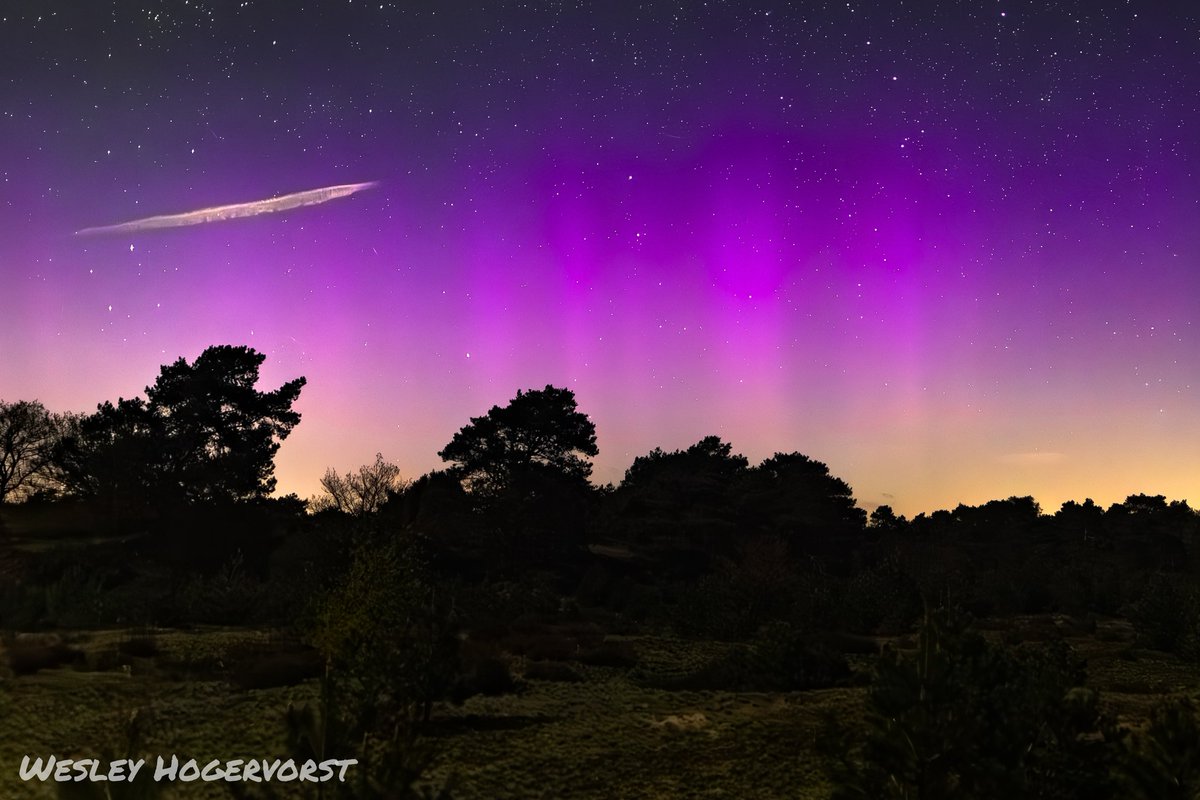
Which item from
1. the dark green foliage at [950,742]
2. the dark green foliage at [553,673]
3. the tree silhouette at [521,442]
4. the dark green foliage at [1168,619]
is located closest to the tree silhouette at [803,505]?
the tree silhouette at [521,442]

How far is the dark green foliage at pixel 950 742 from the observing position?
7609mm

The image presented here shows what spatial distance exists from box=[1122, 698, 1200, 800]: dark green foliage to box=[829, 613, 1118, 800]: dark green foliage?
614 mm

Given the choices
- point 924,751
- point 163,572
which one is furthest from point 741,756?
point 163,572

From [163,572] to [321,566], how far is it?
16110mm

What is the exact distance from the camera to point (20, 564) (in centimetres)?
4247

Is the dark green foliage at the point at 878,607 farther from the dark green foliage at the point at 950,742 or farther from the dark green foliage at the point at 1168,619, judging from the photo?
the dark green foliage at the point at 950,742

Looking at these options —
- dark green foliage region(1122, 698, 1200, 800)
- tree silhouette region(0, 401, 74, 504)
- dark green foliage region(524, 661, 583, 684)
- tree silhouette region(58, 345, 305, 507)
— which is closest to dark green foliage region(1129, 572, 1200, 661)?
dark green foliage region(524, 661, 583, 684)

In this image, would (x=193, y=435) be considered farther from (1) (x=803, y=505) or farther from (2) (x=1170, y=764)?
(2) (x=1170, y=764)

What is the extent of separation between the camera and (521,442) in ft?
211

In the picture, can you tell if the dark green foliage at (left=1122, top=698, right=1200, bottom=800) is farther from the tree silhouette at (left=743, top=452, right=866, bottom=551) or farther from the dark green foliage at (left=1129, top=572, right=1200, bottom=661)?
the tree silhouette at (left=743, top=452, right=866, bottom=551)

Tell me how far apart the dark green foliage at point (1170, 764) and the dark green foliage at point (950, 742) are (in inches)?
24.2

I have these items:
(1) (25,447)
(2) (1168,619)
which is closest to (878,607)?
(2) (1168,619)

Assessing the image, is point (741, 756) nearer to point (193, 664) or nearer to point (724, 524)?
point (193, 664)

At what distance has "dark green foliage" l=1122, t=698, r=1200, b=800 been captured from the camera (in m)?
8.40
